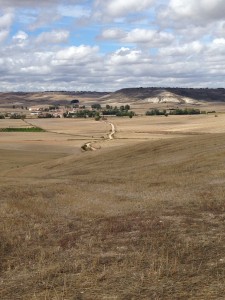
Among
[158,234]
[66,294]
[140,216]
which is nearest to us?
[66,294]

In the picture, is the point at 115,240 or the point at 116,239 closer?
the point at 115,240

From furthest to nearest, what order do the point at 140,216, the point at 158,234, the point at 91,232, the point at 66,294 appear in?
the point at 140,216 → the point at 91,232 → the point at 158,234 → the point at 66,294

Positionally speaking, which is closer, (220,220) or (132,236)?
(132,236)

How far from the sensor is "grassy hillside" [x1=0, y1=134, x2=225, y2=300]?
1054 cm

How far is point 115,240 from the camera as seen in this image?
1491 cm

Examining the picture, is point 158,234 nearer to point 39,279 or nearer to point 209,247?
point 209,247

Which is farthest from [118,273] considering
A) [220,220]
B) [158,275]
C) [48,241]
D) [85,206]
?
[85,206]

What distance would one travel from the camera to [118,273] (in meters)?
11.5

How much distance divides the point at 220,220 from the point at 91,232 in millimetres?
5001

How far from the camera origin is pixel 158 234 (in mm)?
15078

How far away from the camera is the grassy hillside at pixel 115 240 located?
34.6ft

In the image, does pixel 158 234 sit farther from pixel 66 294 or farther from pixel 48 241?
pixel 66 294

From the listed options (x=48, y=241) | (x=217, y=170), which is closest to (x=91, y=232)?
(x=48, y=241)

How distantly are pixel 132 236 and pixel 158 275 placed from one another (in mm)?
4180
